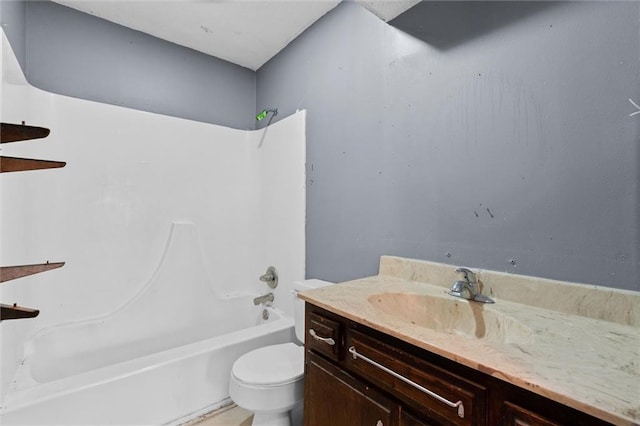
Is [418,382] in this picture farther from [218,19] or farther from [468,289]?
[218,19]

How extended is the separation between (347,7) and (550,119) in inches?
53.1

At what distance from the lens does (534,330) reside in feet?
2.71

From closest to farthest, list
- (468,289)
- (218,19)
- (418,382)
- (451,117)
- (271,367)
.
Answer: (418,382)
(468,289)
(451,117)
(271,367)
(218,19)

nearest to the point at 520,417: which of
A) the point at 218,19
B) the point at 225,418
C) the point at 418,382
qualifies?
the point at 418,382

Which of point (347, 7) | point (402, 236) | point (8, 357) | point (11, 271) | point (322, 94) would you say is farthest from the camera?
point (322, 94)

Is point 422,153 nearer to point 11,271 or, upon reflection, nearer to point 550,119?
point 550,119

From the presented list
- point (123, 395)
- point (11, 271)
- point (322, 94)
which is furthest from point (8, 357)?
point (322, 94)

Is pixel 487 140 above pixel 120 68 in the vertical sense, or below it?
below

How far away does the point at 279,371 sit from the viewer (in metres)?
1.39

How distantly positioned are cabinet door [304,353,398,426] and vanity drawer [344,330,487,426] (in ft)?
0.14

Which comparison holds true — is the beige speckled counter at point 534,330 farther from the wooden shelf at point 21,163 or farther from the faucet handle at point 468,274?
the wooden shelf at point 21,163

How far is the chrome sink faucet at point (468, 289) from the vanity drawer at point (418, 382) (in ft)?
1.47

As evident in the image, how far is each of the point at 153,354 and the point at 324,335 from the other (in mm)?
1202

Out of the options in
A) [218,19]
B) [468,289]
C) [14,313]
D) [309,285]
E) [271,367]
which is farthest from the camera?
[218,19]
